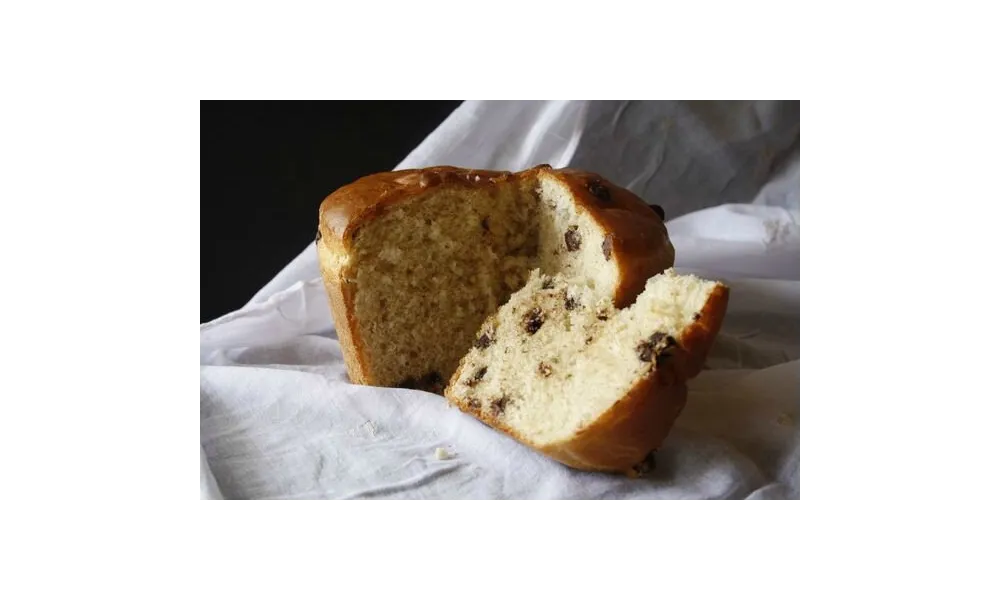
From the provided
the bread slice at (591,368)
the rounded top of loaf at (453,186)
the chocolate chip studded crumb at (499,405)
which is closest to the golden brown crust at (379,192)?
the rounded top of loaf at (453,186)

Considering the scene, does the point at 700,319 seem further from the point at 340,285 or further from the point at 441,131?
the point at 441,131

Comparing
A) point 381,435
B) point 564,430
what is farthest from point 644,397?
point 381,435

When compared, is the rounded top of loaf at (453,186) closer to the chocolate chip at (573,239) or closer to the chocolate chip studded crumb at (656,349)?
the chocolate chip at (573,239)

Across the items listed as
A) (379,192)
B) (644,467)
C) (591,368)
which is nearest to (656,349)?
(591,368)

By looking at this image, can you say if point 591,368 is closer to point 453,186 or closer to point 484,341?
point 484,341

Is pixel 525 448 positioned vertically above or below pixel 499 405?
below

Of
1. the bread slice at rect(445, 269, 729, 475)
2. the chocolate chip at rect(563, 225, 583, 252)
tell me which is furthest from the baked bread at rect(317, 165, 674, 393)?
the bread slice at rect(445, 269, 729, 475)
